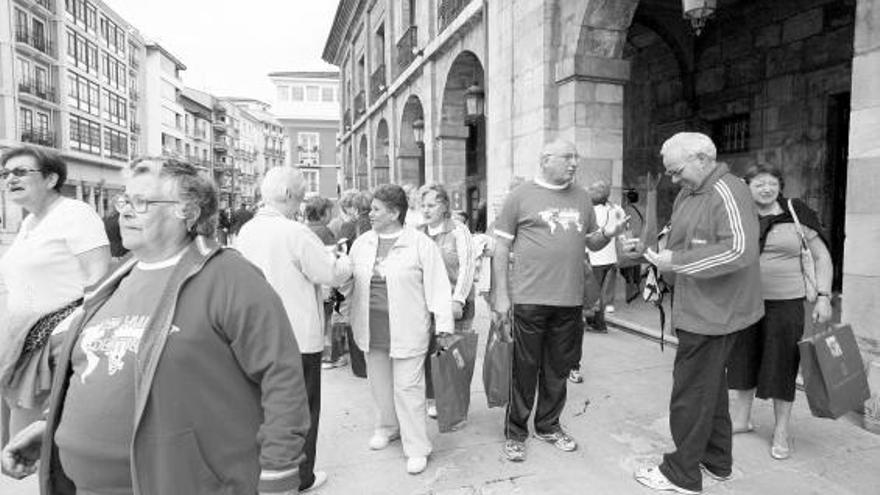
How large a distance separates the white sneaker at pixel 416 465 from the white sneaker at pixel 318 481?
0.49m

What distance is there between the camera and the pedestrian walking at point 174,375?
161 cm

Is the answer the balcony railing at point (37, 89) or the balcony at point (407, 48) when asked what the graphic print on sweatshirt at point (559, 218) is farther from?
the balcony railing at point (37, 89)

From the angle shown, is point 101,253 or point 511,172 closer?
point 101,253

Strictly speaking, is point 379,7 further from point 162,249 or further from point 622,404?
point 162,249

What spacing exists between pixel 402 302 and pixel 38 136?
46.3 meters

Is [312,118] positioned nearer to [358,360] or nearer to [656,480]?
[358,360]

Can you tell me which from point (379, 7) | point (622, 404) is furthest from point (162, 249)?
point (379, 7)

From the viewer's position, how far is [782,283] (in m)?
3.46

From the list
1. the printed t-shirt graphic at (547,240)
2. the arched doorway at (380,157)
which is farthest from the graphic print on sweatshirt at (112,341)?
the arched doorway at (380,157)

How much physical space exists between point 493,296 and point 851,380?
7.15 feet

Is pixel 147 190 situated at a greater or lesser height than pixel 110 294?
greater

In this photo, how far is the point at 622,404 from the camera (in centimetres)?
445

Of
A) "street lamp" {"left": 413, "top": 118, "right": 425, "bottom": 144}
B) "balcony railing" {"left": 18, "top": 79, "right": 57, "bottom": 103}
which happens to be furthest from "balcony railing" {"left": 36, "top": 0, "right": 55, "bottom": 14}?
"street lamp" {"left": 413, "top": 118, "right": 425, "bottom": 144}

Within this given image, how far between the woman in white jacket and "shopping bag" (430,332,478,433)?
0.37 feet
